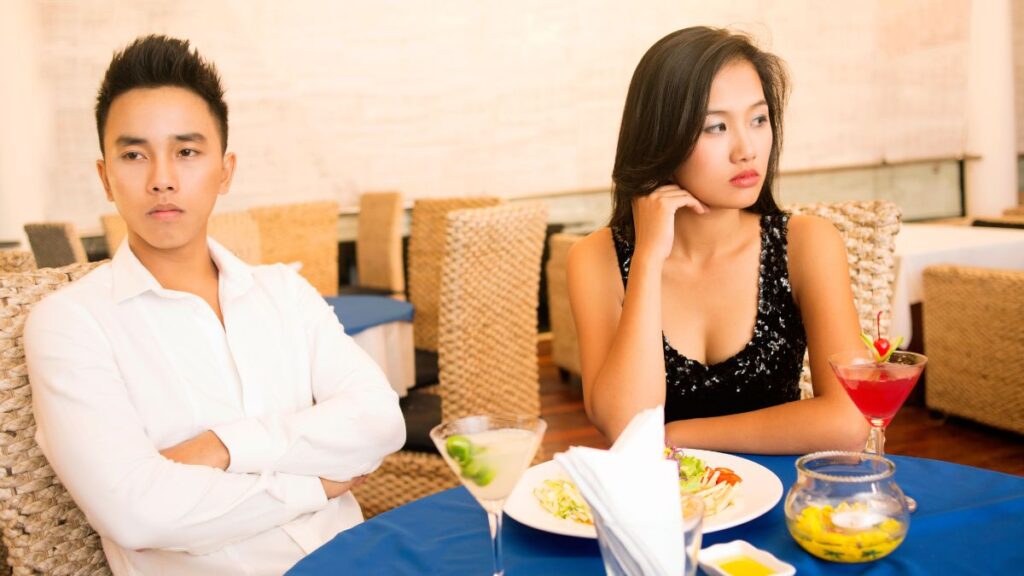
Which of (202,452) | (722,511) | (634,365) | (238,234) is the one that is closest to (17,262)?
(202,452)

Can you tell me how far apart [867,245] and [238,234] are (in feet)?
9.38

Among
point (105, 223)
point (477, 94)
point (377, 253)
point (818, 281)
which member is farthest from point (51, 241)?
point (818, 281)

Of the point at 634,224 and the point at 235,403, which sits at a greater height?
the point at 634,224

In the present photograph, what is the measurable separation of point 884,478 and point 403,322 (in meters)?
2.51

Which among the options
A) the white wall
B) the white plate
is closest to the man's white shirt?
the white plate

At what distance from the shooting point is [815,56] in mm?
7203

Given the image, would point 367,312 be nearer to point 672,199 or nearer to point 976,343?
point 672,199

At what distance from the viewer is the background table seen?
A: 10.9ft

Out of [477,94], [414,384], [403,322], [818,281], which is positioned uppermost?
[477,94]

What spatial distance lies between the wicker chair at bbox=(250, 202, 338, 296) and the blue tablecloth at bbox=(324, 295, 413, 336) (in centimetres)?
126

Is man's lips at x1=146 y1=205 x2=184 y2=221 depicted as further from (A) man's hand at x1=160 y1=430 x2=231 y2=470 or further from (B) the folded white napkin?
(B) the folded white napkin

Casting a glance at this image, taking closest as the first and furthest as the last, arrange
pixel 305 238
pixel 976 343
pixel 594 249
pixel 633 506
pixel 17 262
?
pixel 633 506 < pixel 594 249 < pixel 17 262 < pixel 976 343 < pixel 305 238

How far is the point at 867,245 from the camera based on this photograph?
246cm

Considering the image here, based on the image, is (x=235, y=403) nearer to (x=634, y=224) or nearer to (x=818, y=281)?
(x=634, y=224)
